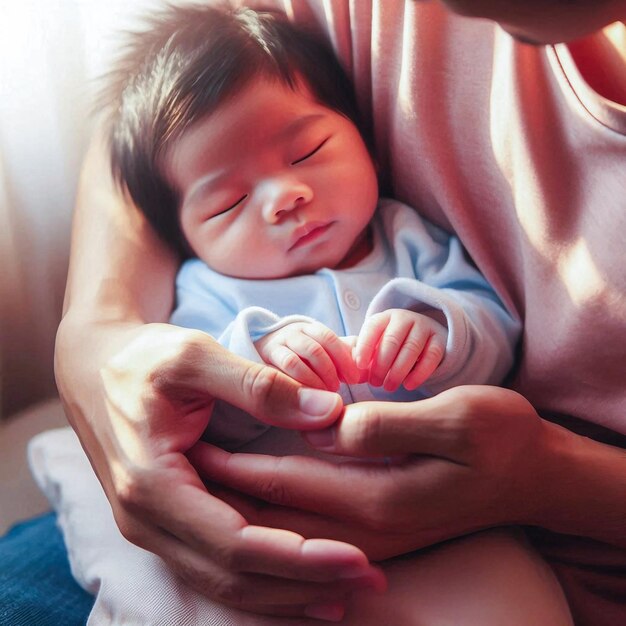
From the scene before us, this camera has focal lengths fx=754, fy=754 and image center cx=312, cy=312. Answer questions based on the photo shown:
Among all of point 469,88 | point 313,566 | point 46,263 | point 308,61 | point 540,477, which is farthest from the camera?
point 46,263

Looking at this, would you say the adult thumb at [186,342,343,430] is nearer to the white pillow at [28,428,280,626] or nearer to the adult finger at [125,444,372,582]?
the adult finger at [125,444,372,582]

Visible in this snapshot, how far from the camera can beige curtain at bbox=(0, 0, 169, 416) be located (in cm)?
120

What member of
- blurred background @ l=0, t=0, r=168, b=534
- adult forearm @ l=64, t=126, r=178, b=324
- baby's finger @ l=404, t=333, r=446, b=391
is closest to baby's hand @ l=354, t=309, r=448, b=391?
baby's finger @ l=404, t=333, r=446, b=391

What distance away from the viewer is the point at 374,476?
2.40 ft

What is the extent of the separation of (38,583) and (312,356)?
20.2 inches

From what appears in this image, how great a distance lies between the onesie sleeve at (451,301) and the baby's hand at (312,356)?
10cm

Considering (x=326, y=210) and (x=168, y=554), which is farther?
(x=326, y=210)

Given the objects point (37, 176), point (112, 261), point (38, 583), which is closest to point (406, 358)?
point (112, 261)

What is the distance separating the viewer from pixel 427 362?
82 cm

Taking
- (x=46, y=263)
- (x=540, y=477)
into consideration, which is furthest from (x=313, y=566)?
(x=46, y=263)

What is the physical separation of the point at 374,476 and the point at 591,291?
0.29 m

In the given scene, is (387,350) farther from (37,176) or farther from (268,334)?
(37,176)

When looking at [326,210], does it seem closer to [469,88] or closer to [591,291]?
[469,88]

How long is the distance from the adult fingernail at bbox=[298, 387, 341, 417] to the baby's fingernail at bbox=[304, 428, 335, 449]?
24 mm
